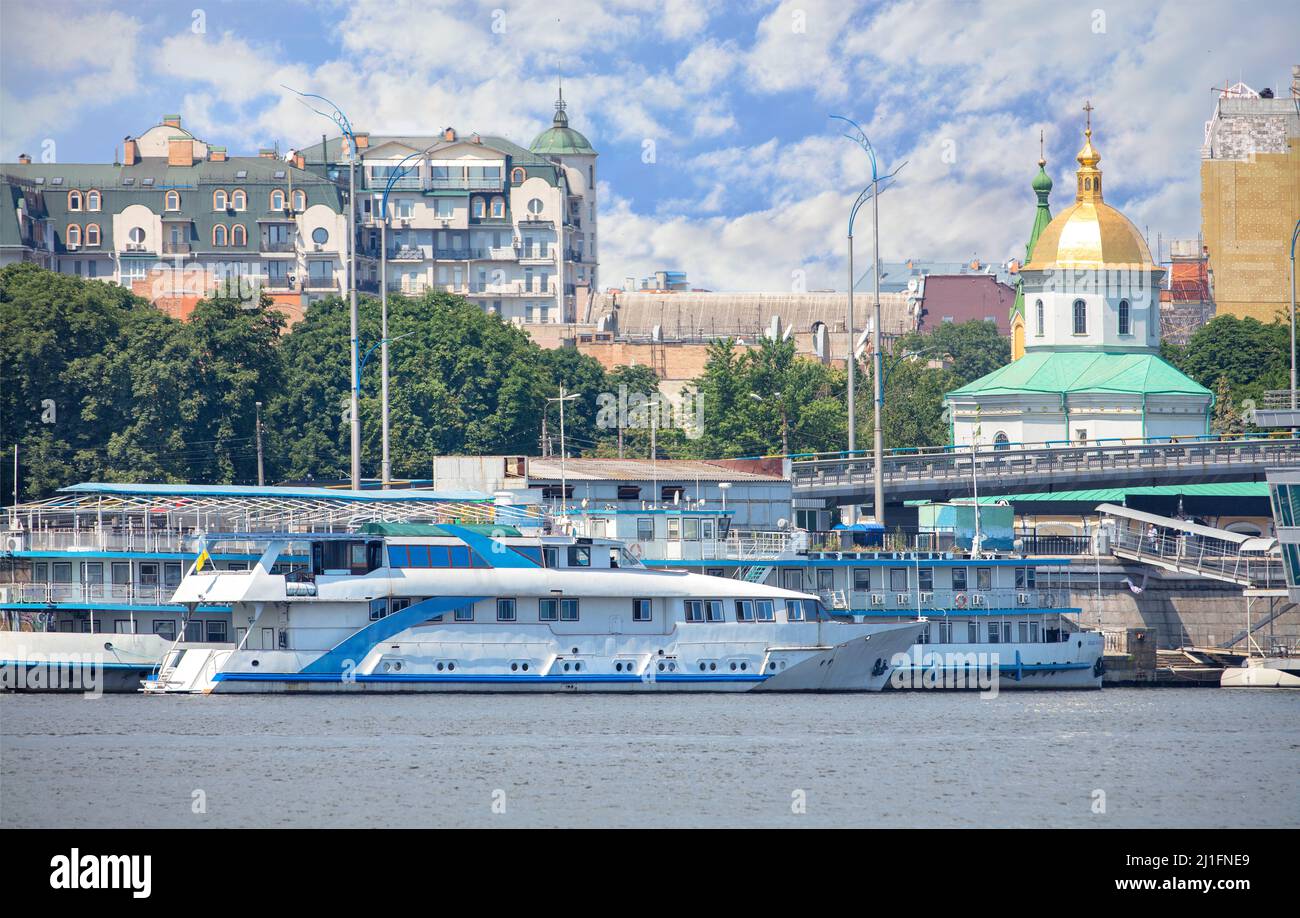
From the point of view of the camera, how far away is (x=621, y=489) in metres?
81.6

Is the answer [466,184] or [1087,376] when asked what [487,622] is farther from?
[466,184]

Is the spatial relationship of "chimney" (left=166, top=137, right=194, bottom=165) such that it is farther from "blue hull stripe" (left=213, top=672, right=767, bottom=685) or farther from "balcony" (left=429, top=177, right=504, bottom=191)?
"blue hull stripe" (left=213, top=672, right=767, bottom=685)

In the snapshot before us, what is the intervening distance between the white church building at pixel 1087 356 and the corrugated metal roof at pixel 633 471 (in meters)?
42.2

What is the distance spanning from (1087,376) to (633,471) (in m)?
50.6

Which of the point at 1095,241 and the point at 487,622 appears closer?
the point at 487,622

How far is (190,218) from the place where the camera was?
181375mm

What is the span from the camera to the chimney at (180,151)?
183875mm

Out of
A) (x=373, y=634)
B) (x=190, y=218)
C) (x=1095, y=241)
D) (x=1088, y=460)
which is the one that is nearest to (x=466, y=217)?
(x=190, y=218)

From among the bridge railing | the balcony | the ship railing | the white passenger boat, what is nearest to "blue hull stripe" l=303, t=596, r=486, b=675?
the white passenger boat

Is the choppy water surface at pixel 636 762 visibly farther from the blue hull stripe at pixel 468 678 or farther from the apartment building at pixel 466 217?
the apartment building at pixel 466 217

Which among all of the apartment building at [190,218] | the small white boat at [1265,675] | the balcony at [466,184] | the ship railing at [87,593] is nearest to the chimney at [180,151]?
the apartment building at [190,218]
